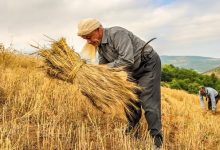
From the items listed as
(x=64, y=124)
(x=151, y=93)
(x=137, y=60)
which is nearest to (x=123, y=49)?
(x=137, y=60)

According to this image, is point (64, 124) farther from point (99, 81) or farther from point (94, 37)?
point (94, 37)

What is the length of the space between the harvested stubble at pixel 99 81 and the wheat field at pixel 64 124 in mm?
380

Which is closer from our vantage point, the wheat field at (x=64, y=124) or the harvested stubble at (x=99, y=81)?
the wheat field at (x=64, y=124)

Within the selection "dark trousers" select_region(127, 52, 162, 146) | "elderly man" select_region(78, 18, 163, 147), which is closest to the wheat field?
"dark trousers" select_region(127, 52, 162, 146)

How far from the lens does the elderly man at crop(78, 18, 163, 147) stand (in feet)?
16.0

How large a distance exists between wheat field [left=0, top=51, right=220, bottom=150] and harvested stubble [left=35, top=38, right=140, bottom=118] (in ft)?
1.25

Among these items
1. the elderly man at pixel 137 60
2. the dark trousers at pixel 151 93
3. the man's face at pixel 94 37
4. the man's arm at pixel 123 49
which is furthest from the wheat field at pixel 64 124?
the man's face at pixel 94 37

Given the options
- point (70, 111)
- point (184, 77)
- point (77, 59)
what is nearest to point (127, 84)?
point (77, 59)

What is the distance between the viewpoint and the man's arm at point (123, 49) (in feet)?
15.9

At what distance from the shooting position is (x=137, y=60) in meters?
5.12

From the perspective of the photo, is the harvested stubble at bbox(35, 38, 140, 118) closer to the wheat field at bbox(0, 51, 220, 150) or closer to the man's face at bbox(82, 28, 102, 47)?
the man's face at bbox(82, 28, 102, 47)

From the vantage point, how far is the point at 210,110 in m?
13.8

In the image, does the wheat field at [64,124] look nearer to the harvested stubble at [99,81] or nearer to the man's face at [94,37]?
the harvested stubble at [99,81]

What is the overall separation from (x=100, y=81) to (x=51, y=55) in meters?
0.82
